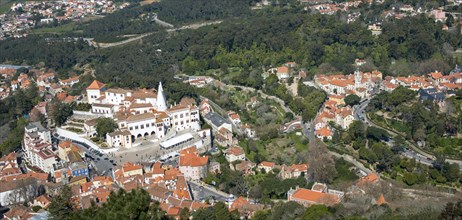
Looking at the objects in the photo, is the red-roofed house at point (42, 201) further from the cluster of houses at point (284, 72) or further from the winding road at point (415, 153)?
the cluster of houses at point (284, 72)

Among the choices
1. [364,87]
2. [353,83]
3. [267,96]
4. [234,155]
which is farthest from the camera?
[267,96]

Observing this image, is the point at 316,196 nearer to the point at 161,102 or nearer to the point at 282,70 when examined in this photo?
the point at 161,102

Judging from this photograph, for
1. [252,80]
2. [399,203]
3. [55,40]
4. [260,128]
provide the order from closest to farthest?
[399,203]
[260,128]
[252,80]
[55,40]

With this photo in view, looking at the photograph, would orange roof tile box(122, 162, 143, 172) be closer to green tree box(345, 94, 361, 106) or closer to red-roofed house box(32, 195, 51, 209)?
red-roofed house box(32, 195, 51, 209)

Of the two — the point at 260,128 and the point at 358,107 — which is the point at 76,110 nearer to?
the point at 260,128

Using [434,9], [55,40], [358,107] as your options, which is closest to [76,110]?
[358,107]

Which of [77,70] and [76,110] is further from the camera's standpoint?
Result: [77,70]

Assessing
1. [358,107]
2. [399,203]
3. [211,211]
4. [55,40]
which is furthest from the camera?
[55,40]

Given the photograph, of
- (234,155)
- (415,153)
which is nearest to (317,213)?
(234,155)
